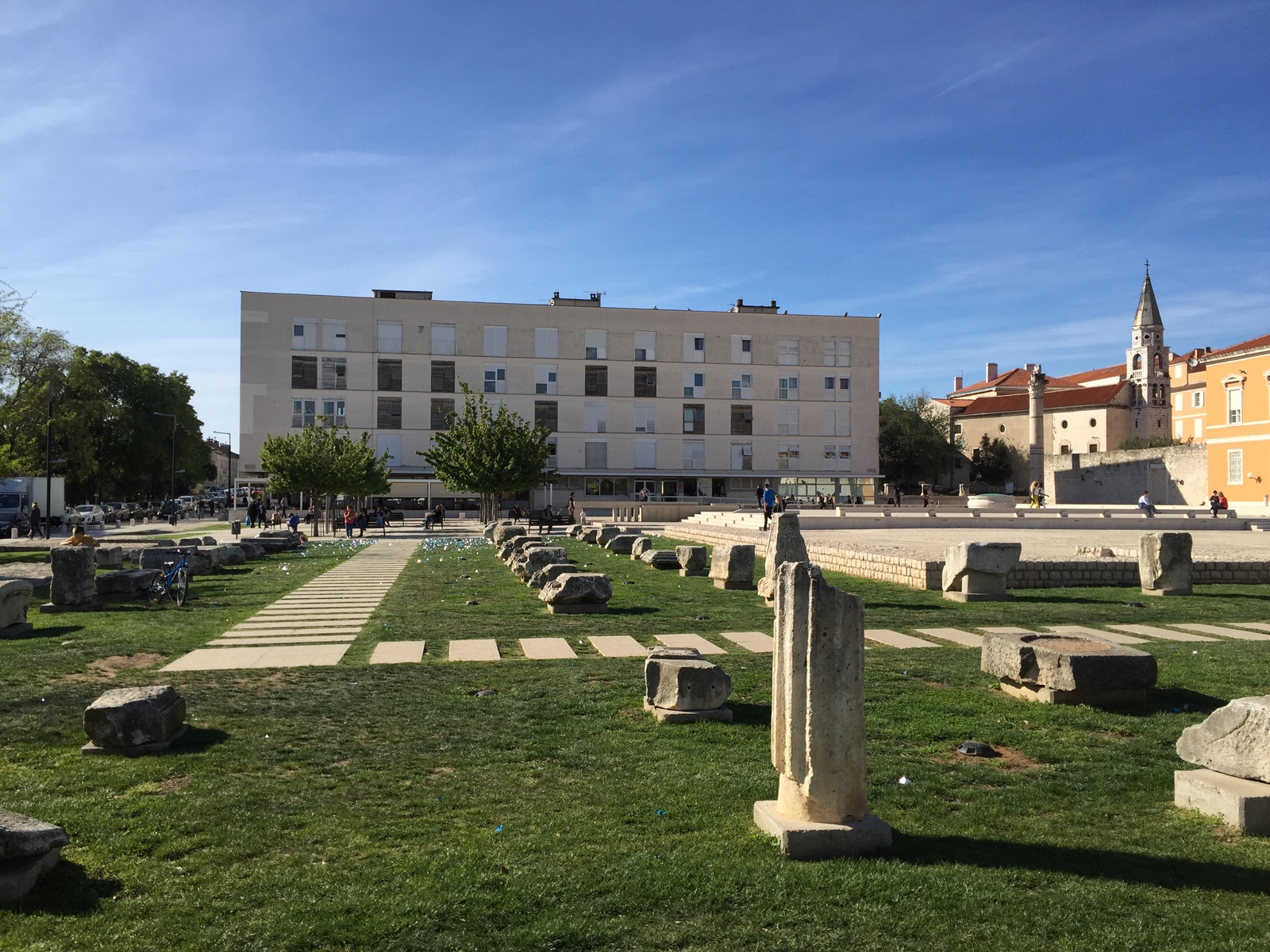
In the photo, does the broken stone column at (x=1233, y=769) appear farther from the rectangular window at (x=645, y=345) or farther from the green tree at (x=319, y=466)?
the rectangular window at (x=645, y=345)

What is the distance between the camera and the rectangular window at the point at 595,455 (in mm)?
61219

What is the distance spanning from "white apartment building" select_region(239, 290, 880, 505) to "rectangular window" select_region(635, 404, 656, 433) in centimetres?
8

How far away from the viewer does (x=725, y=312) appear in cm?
6284

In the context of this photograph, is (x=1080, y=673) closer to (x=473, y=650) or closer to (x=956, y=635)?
(x=956, y=635)

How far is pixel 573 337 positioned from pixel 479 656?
53.1 m

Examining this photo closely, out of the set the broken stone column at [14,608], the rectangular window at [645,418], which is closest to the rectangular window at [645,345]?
the rectangular window at [645,418]

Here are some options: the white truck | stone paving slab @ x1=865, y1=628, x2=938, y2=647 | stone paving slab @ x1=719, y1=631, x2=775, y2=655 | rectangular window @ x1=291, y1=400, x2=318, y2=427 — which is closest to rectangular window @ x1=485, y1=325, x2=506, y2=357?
rectangular window @ x1=291, y1=400, x2=318, y2=427

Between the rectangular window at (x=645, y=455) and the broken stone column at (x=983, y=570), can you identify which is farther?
the rectangular window at (x=645, y=455)

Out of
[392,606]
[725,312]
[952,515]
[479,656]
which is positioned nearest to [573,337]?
[725,312]

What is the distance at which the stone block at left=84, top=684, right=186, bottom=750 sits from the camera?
231 inches

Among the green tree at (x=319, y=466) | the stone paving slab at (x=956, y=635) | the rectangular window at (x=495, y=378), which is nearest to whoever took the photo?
the stone paving slab at (x=956, y=635)

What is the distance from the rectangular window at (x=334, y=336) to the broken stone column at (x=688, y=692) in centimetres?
5549

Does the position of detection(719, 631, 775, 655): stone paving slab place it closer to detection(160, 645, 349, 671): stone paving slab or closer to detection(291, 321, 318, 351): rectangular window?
detection(160, 645, 349, 671): stone paving slab

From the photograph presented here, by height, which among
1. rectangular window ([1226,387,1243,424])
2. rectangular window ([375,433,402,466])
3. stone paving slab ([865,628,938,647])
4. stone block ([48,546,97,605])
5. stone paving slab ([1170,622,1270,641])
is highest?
rectangular window ([1226,387,1243,424])
